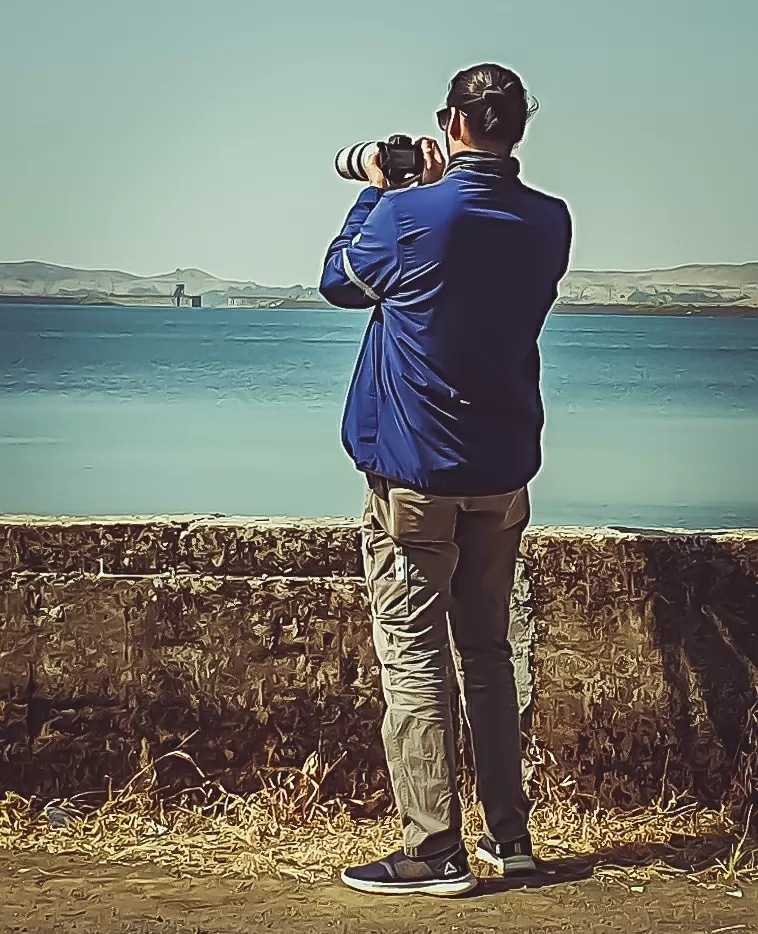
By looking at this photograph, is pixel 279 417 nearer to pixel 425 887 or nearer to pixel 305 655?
pixel 305 655

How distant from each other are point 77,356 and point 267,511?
5.15 m

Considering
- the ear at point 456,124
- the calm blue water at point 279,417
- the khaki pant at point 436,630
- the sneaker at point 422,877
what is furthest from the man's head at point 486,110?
the calm blue water at point 279,417

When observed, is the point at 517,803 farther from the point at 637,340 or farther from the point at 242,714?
A: the point at 637,340

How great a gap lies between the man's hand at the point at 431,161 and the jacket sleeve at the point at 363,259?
4.1 inches

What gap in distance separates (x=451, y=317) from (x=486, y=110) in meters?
0.32

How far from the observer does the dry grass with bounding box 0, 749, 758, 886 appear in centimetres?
236

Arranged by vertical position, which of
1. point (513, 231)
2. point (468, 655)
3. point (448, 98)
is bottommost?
point (468, 655)

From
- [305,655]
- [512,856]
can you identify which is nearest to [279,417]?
[305,655]

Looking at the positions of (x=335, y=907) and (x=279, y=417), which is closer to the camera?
(x=335, y=907)

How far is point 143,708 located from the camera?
8.48ft

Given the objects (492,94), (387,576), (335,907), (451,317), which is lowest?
(335,907)

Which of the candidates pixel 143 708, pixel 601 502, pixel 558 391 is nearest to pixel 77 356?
pixel 558 391

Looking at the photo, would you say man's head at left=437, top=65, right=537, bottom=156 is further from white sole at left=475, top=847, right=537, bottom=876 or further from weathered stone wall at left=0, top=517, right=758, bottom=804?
white sole at left=475, top=847, right=537, bottom=876

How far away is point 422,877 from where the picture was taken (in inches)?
85.5
